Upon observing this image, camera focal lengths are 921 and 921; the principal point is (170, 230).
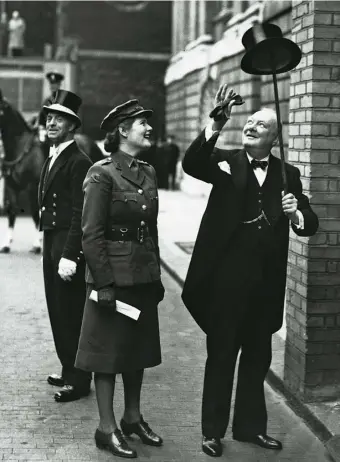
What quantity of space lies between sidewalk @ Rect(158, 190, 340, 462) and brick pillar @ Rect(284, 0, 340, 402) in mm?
200

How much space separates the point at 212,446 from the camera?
504cm

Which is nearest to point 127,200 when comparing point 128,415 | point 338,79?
point 128,415

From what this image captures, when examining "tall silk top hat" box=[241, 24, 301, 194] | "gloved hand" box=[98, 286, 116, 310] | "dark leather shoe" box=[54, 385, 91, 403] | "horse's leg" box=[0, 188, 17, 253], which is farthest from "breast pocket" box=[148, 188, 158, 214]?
"horse's leg" box=[0, 188, 17, 253]

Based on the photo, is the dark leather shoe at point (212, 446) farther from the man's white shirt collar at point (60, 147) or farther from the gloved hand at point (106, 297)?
the man's white shirt collar at point (60, 147)

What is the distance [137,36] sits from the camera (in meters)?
41.7

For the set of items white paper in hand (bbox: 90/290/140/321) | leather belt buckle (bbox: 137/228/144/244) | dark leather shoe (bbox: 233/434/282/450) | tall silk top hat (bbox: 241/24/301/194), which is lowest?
dark leather shoe (bbox: 233/434/282/450)

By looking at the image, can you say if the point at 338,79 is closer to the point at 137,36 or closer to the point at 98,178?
the point at 98,178

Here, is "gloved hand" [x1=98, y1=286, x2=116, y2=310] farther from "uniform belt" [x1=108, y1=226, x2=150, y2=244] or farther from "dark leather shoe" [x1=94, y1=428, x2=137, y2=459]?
"dark leather shoe" [x1=94, y1=428, x2=137, y2=459]

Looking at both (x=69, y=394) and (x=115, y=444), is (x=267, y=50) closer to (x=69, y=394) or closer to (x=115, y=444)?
(x=115, y=444)

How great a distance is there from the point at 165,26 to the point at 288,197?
3807 cm

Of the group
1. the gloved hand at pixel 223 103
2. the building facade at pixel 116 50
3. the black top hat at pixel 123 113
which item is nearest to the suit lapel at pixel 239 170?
the gloved hand at pixel 223 103

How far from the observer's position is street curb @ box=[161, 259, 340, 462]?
5090 mm

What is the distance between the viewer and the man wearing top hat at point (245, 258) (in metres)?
4.96

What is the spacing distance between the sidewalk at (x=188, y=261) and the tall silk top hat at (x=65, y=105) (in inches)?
91.3
